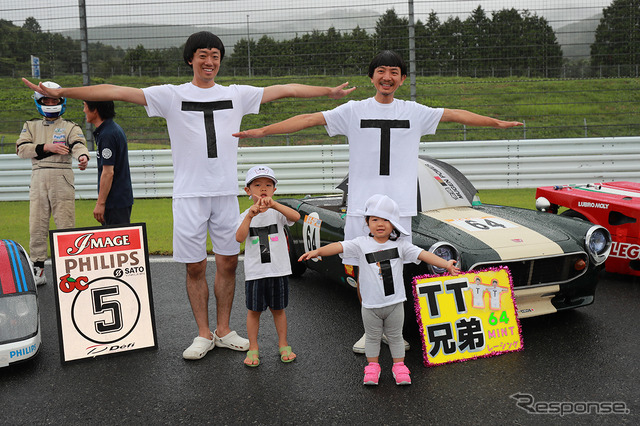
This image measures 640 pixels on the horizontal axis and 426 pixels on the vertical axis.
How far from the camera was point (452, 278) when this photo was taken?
385 cm

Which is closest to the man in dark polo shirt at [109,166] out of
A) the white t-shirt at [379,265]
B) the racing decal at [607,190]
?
the white t-shirt at [379,265]

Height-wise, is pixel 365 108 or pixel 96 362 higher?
pixel 365 108

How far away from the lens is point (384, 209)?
3492 millimetres

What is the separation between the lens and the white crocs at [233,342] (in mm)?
4020

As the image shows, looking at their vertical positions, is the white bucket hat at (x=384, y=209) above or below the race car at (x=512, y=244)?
above

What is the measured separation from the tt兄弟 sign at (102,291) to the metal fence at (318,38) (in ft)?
21.1

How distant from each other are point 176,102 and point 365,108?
121 cm

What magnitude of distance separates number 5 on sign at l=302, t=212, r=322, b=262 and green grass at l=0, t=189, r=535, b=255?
2044 millimetres

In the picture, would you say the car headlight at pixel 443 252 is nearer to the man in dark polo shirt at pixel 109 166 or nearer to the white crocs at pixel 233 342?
the white crocs at pixel 233 342

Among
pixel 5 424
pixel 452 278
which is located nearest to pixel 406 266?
pixel 452 278

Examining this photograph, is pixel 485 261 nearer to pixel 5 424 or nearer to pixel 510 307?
pixel 510 307

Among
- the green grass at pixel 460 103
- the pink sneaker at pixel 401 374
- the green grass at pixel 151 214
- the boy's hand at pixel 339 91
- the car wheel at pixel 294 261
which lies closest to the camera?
the pink sneaker at pixel 401 374

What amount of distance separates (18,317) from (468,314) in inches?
112

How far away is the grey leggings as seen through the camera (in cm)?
353
